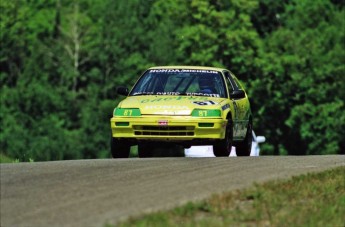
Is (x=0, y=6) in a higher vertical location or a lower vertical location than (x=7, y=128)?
higher

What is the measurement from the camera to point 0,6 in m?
79.0

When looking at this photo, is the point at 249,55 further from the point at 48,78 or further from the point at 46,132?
the point at 48,78

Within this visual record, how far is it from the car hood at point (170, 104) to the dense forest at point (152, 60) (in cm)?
4334

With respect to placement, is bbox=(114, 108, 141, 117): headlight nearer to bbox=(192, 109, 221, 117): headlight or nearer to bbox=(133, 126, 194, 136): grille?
→ bbox=(133, 126, 194, 136): grille

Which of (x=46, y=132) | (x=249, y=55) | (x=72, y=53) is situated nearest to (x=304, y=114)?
(x=249, y=55)

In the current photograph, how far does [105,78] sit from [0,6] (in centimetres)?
860

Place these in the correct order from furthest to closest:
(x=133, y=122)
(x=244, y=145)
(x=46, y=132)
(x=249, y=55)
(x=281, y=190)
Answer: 1. (x=46, y=132)
2. (x=249, y=55)
3. (x=244, y=145)
4. (x=133, y=122)
5. (x=281, y=190)

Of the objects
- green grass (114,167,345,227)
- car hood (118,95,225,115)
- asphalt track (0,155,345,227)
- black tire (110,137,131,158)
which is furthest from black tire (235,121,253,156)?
green grass (114,167,345,227)

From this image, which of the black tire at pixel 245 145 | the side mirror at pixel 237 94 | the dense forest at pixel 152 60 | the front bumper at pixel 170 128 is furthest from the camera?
the dense forest at pixel 152 60

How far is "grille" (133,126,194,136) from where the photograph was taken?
17.8 metres

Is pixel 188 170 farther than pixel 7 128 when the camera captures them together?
No

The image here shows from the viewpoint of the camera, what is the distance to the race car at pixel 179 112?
701 inches

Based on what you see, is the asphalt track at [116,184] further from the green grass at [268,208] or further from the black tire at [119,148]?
the black tire at [119,148]

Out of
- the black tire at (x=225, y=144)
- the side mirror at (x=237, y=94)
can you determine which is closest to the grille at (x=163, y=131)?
the black tire at (x=225, y=144)
